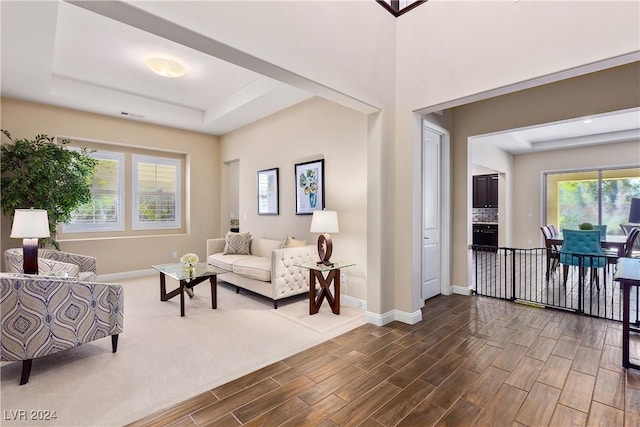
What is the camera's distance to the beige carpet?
1995mm

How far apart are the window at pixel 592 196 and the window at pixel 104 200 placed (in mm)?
10651

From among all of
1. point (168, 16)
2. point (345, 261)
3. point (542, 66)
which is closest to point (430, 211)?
point (345, 261)

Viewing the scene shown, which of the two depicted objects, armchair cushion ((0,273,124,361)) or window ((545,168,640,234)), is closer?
armchair cushion ((0,273,124,361))

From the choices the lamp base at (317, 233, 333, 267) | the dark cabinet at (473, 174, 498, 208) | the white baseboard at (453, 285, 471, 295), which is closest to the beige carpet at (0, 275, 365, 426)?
the lamp base at (317, 233, 333, 267)

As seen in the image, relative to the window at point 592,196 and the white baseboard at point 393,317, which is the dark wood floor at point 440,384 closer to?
the white baseboard at point 393,317

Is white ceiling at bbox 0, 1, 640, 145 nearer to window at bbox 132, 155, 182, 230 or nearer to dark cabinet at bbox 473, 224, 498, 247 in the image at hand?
window at bbox 132, 155, 182, 230

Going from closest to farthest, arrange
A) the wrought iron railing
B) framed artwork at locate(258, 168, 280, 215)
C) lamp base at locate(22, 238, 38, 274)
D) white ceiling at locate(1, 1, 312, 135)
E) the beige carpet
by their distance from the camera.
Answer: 1. the beige carpet
2. white ceiling at locate(1, 1, 312, 135)
3. lamp base at locate(22, 238, 38, 274)
4. the wrought iron railing
5. framed artwork at locate(258, 168, 280, 215)

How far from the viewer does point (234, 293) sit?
4.69 metres

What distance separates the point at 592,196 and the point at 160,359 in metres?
9.88

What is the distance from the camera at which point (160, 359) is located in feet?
8.55

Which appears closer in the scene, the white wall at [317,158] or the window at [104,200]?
the white wall at [317,158]

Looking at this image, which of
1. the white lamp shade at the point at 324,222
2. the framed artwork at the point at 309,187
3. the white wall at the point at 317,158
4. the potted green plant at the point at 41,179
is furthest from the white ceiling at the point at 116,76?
the white lamp shade at the point at 324,222

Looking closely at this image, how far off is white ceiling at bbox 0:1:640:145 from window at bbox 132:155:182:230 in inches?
36.2

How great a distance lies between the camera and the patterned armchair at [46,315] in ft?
7.17
